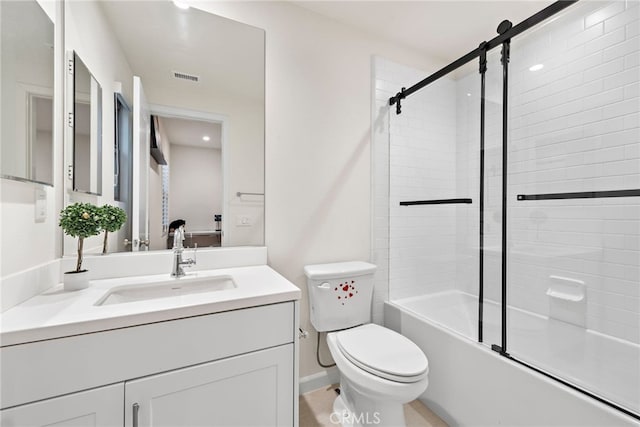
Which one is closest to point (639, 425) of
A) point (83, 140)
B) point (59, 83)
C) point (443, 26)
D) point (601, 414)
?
point (601, 414)

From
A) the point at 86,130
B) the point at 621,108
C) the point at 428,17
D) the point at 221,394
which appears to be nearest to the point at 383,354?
the point at 221,394

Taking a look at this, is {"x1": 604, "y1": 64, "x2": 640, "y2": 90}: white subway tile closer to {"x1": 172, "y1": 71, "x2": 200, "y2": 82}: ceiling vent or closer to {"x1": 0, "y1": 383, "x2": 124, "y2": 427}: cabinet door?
{"x1": 172, "y1": 71, "x2": 200, "y2": 82}: ceiling vent

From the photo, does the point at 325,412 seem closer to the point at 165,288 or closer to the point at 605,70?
the point at 165,288

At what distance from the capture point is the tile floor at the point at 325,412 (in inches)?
57.4

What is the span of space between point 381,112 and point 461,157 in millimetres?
694

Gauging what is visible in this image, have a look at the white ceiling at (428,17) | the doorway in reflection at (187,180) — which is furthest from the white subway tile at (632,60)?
A: the doorway in reflection at (187,180)

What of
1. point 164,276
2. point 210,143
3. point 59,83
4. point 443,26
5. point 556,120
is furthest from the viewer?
point 443,26

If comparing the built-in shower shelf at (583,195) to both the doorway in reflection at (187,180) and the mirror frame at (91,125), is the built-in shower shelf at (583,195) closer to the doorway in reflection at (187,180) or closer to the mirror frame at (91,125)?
the doorway in reflection at (187,180)

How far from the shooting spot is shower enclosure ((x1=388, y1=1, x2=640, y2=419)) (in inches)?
56.3

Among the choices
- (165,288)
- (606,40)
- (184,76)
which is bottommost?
(165,288)

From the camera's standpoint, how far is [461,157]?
6.70ft

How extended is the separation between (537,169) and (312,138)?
56.5 inches

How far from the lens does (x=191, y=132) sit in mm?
1435

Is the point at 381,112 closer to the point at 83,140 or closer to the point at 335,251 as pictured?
the point at 335,251
